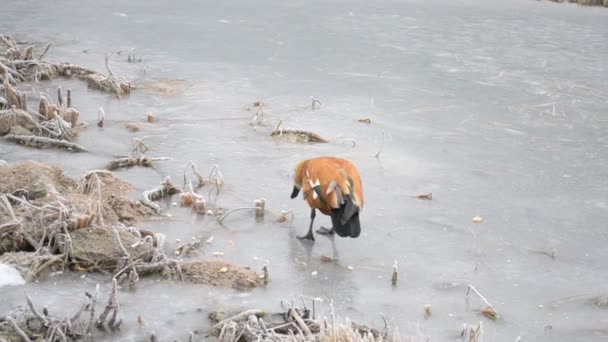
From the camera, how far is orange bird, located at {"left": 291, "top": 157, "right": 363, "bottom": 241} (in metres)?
4.39

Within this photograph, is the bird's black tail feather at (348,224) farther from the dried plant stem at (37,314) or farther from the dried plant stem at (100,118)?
the dried plant stem at (100,118)

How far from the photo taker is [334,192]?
176 inches

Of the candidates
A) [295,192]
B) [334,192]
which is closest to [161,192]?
[295,192]

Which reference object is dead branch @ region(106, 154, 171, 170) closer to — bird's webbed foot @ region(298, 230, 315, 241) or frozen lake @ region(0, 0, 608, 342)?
frozen lake @ region(0, 0, 608, 342)

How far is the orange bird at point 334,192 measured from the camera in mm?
4391

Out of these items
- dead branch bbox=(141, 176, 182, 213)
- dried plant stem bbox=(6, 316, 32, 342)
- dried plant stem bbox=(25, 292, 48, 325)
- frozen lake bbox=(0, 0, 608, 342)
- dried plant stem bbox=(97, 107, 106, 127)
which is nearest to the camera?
dried plant stem bbox=(6, 316, 32, 342)

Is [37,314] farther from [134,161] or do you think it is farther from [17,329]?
[134,161]

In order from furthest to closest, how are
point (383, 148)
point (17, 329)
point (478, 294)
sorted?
point (383, 148) → point (478, 294) → point (17, 329)

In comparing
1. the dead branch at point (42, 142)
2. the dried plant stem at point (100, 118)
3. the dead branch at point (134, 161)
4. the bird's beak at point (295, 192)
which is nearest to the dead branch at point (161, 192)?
the dead branch at point (134, 161)

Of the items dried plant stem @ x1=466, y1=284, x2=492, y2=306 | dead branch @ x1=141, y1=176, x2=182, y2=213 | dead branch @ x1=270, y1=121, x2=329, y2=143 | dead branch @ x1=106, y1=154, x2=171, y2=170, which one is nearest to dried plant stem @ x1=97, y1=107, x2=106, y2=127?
dead branch @ x1=106, y1=154, x2=171, y2=170

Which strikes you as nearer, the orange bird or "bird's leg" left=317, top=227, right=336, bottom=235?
the orange bird

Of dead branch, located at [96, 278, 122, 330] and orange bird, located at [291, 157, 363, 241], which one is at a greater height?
orange bird, located at [291, 157, 363, 241]

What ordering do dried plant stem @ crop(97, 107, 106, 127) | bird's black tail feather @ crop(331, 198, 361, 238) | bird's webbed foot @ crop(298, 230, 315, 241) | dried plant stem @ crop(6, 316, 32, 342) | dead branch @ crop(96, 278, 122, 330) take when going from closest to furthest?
dried plant stem @ crop(6, 316, 32, 342) → dead branch @ crop(96, 278, 122, 330) → bird's black tail feather @ crop(331, 198, 361, 238) → bird's webbed foot @ crop(298, 230, 315, 241) → dried plant stem @ crop(97, 107, 106, 127)

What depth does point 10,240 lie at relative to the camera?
4219mm
